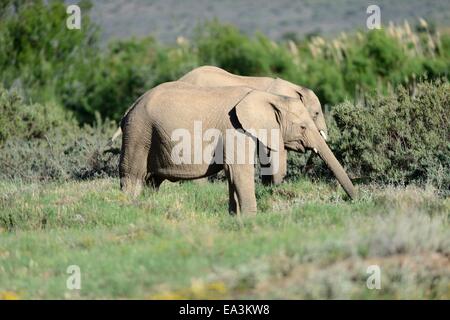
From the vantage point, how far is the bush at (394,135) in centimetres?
1666

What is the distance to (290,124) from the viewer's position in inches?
586

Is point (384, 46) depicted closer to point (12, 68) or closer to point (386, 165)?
point (12, 68)

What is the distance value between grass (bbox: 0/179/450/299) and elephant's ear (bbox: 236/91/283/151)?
3.19ft

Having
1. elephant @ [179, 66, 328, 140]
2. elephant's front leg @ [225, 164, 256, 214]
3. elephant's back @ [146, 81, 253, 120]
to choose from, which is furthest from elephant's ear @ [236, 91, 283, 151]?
elephant @ [179, 66, 328, 140]

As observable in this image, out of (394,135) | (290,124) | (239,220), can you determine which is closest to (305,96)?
(394,135)

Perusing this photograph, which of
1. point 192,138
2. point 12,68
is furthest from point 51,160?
point 12,68

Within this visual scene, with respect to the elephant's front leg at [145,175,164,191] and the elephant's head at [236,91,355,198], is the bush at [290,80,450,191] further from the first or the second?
the elephant's front leg at [145,175,164,191]

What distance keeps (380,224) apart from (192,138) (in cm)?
429

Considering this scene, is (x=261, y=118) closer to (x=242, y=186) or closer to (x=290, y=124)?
(x=290, y=124)

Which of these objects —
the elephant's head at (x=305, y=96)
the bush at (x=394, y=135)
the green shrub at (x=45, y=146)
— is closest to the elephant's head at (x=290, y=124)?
the bush at (x=394, y=135)

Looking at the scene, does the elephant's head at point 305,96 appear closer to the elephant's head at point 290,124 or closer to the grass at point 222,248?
the elephant's head at point 290,124

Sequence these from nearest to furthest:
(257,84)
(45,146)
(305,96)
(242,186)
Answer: (242,186) < (305,96) < (257,84) < (45,146)

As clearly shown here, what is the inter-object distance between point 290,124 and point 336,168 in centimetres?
83

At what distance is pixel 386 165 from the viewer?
1678 centimetres
